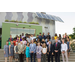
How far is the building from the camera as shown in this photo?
44.9 feet

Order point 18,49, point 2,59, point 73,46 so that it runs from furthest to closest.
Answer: point 73,46, point 2,59, point 18,49

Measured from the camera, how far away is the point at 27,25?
15258mm

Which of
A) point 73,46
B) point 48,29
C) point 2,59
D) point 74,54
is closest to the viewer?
point 2,59

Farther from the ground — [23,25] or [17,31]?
[23,25]

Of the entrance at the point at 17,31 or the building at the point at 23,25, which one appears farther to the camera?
the entrance at the point at 17,31

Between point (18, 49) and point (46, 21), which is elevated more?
point (46, 21)

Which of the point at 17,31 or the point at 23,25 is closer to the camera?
the point at 17,31

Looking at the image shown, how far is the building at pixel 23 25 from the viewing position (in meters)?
13.7

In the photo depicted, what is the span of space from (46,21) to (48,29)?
1385 mm

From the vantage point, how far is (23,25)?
1499cm

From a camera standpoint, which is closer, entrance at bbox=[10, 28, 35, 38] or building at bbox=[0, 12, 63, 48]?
building at bbox=[0, 12, 63, 48]
